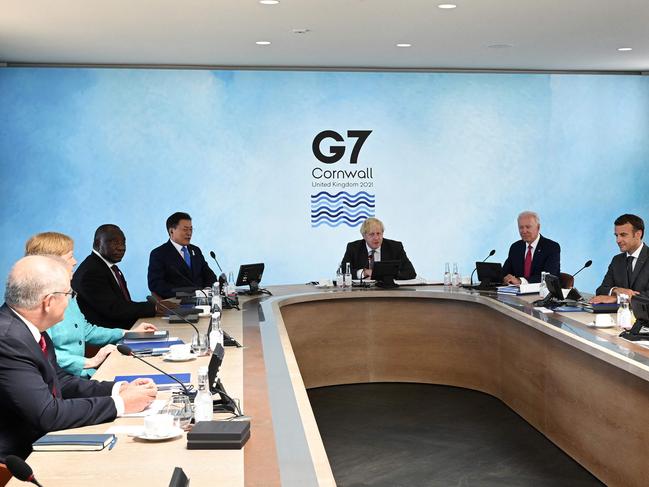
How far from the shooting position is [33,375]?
9.85ft

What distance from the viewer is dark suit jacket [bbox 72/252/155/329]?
18.7ft

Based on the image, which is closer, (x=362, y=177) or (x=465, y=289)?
(x=465, y=289)

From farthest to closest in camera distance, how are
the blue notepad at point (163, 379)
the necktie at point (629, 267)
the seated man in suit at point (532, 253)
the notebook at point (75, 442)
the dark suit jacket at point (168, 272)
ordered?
the seated man in suit at point (532, 253)
the dark suit jacket at point (168, 272)
the necktie at point (629, 267)
the blue notepad at point (163, 379)
the notebook at point (75, 442)

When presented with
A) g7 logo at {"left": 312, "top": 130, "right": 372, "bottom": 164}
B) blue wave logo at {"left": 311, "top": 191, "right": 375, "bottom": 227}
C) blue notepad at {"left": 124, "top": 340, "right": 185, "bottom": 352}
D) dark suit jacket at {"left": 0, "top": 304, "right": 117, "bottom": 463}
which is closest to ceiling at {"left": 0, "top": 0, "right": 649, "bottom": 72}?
g7 logo at {"left": 312, "top": 130, "right": 372, "bottom": 164}

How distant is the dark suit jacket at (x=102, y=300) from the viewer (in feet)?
18.7

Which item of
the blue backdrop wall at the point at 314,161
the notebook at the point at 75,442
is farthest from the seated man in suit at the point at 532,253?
the notebook at the point at 75,442

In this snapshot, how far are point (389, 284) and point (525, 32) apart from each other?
2.58 metres

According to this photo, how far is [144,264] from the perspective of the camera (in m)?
9.75

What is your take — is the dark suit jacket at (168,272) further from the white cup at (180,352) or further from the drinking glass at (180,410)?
the drinking glass at (180,410)

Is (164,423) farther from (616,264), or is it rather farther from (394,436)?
(616,264)

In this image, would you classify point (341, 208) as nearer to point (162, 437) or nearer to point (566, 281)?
point (566, 281)

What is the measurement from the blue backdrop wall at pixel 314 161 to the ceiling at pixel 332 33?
322 millimetres

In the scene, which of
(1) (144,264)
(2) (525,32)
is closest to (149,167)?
(1) (144,264)

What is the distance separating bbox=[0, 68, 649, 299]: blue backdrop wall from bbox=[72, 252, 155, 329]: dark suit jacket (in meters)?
3.98
